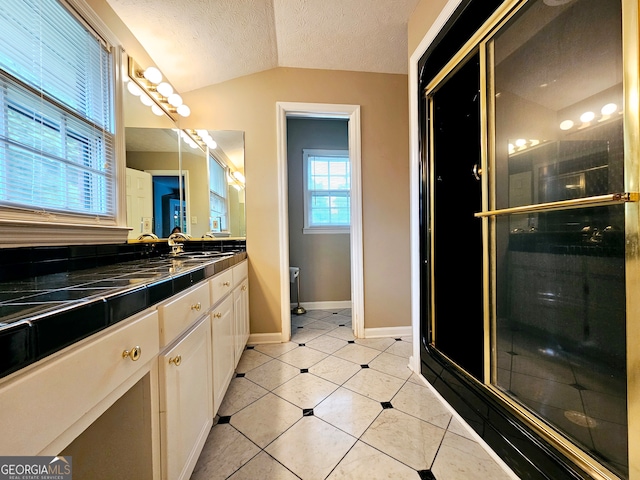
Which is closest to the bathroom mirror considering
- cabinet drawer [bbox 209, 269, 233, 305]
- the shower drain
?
cabinet drawer [bbox 209, 269, 233, 305]

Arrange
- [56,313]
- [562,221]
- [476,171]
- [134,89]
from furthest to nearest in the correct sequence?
[134,89], [476,171], [562,221], [56,313]

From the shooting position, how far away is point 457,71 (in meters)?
1.45

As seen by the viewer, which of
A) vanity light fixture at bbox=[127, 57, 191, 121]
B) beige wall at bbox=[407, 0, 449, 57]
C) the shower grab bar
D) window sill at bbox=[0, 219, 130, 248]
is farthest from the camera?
vanity light fixture at bbox=[127, 57, 191, 121]

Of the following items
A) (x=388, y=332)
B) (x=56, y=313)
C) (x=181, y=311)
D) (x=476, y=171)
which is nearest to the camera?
(x=56, y=313)

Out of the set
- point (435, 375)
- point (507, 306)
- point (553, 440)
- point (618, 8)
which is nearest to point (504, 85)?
point (618, 8)

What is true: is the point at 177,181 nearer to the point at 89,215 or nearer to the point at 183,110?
the point at 183,110

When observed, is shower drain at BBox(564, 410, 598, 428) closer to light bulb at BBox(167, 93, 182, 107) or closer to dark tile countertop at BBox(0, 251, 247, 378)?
dark tile countertop at BBox(0, 251, 247, 378)

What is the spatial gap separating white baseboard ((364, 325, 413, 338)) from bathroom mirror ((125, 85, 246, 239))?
1559mm

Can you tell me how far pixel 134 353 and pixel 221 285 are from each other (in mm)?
797

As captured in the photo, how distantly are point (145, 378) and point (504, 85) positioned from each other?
201 cm

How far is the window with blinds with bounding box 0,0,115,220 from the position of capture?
2.94 feet

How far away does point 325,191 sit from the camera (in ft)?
11.3

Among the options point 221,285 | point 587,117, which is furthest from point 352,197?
point 587,117

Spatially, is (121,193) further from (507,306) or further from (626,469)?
(626,469)
